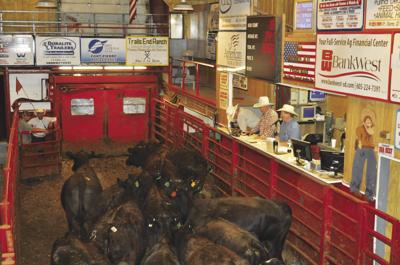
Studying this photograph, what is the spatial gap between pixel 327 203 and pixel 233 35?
5.67 metres

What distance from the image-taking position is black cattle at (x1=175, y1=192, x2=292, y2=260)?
813 cm

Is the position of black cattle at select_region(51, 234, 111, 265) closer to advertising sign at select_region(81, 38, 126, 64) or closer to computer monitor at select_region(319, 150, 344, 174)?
computer monitor at select_region(319, 150, 344, 174)

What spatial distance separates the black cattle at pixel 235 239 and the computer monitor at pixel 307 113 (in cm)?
551

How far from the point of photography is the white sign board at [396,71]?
6.59m

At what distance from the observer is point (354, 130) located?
7680 millimetres

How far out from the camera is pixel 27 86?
57.1 feet

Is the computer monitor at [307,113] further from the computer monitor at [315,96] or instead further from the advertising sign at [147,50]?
the advertising sign at [147,50]

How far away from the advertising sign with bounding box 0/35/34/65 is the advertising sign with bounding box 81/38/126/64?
1515mm

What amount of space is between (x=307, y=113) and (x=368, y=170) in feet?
18.2

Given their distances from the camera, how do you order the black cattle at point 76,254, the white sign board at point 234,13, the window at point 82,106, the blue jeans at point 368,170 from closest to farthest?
the black cattle at point 76,254 < the blue jeans at point 368,170 < the white sign board at point 234,13 < the window at point 82,106

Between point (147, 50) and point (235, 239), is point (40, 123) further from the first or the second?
point (235, 239)

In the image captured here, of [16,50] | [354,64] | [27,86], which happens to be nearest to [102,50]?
[16,50]

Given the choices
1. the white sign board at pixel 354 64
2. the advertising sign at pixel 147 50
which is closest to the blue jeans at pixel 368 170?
the white sign board at pixel 354 64

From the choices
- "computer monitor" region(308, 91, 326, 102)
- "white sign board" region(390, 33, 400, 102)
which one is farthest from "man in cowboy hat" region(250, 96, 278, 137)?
"white sign board" region(390, 33, 400, 102)
